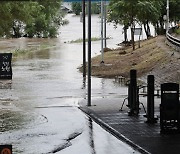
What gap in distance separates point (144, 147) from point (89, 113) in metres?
6.07

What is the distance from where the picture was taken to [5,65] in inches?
1241

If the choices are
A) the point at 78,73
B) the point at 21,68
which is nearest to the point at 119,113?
the point at 78,73

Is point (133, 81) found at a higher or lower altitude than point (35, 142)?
higher

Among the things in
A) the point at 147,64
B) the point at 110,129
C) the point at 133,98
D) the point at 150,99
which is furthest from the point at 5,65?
the point at 110,129

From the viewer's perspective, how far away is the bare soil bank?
30350 mm

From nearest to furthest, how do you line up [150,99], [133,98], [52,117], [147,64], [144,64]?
1. [150,99]
2. [133,98]
3. [52,117]
4. [147,64]
5. [144,64]

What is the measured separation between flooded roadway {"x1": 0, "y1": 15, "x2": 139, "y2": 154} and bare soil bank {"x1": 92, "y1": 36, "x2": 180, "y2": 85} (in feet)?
7.51

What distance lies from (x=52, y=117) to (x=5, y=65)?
13118 mm

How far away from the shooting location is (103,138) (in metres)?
Answer: 15.1

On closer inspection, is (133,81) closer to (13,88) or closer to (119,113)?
(119,113)

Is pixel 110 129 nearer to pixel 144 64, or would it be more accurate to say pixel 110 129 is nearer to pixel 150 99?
pixel 150 99

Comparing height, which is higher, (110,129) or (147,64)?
(147,64)

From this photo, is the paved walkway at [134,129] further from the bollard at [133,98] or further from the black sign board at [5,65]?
the black sign board at [5,65]

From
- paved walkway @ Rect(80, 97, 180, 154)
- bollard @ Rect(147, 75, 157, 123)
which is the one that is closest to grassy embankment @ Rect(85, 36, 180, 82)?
paved walkway @ Rect(80, 97, 180, 154)
